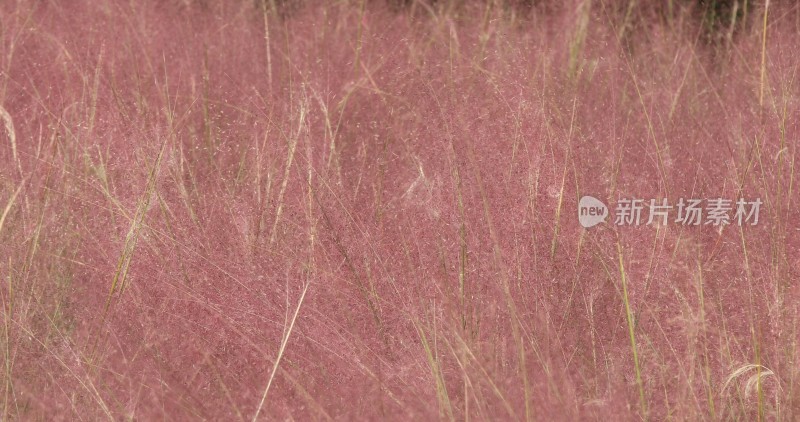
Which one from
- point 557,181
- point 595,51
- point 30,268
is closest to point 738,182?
point 557,181

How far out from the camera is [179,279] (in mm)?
1689

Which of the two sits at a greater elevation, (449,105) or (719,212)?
(449,105)

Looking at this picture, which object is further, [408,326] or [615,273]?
[615,273]

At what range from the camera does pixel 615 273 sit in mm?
1755

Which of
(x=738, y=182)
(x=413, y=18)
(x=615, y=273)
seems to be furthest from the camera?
(x=413, y=18)

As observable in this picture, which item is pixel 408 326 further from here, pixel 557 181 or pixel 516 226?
pixel 557 181

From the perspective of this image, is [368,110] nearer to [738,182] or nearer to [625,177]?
[625,177]

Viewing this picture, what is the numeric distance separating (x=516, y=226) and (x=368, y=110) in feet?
2.39

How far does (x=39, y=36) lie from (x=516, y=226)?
152 centimetres

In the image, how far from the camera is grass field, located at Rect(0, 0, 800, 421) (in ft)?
5.17

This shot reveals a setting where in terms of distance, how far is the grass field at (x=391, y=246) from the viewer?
1.58 metres

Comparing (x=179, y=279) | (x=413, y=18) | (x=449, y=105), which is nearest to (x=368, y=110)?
(x=449, y=105)

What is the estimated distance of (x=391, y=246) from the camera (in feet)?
5.93

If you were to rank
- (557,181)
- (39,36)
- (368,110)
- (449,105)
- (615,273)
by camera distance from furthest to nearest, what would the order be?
(39,36), (368,110), (449,105), (557,181), (615,273)
